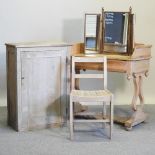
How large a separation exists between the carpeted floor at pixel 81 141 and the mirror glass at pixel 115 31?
0.92m

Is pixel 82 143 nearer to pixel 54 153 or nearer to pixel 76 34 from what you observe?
pixel 54 153

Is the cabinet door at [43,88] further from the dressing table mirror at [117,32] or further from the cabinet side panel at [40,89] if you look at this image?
the dressing table mirror at [117,32]

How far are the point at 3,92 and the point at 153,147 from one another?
2.32 meters

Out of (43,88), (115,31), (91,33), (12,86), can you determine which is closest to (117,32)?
(115,31)

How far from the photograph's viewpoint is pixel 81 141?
3.46 meters

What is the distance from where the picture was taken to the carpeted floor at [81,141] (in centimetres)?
320

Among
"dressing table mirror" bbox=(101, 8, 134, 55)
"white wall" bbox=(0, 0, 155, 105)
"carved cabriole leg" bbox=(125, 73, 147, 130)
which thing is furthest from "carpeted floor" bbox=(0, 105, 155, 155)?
"white wall" bbox=(0, 0, 155, 105)

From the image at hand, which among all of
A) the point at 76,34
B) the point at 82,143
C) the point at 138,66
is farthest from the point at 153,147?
the point at 76,34

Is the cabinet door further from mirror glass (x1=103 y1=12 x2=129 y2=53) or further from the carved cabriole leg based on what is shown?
the carved cabriole leg

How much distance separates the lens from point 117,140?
3500 mm

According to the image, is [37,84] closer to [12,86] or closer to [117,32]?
[12,86]

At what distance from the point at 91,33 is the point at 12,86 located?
3.73 ft

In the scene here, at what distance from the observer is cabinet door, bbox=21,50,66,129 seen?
12.0 ft

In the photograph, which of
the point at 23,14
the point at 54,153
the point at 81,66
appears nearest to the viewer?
the point at 54,153
